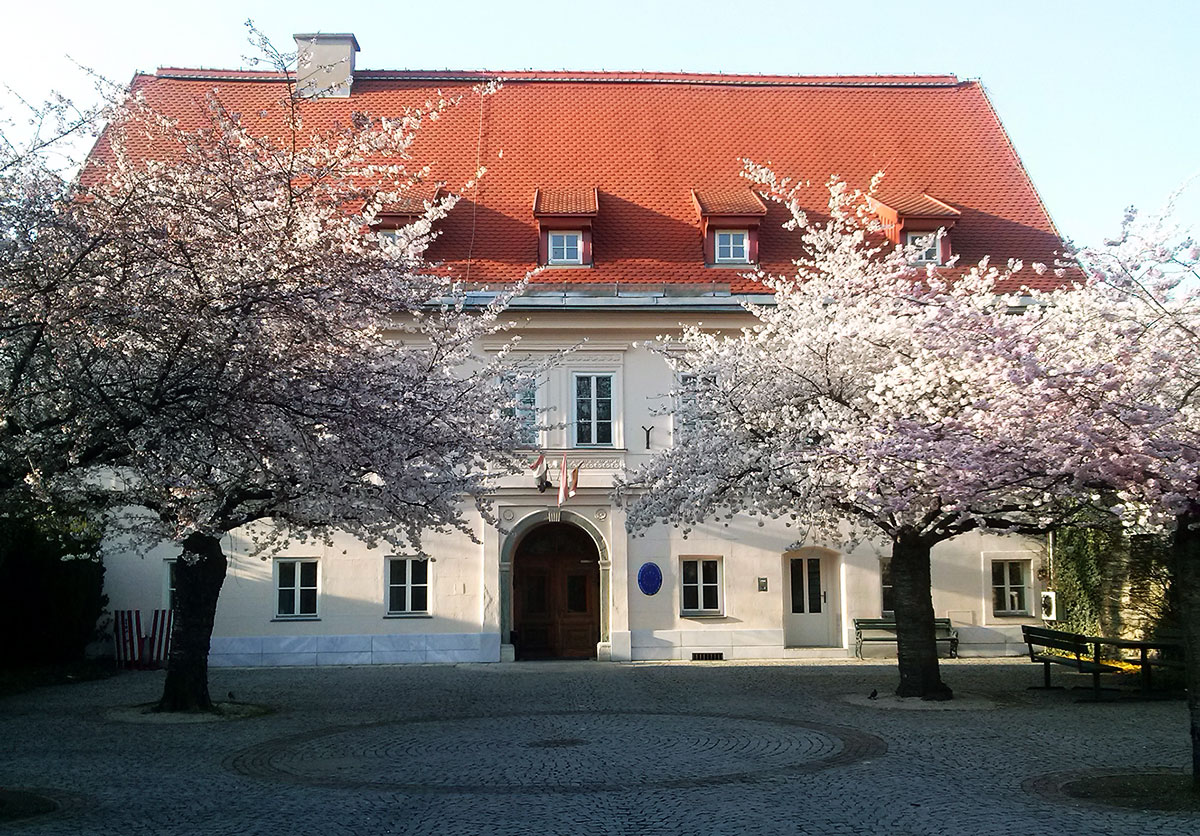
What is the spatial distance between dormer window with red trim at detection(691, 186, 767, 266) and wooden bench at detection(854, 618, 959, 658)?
8.24 meters

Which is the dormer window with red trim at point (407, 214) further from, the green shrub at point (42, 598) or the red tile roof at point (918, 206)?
the red tile roof at point (918, 206)

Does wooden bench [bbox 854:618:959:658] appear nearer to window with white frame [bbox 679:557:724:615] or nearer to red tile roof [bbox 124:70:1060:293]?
window with white frame [bbox 679:557:724:615]

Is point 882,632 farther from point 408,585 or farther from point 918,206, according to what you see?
Result: point 408,585

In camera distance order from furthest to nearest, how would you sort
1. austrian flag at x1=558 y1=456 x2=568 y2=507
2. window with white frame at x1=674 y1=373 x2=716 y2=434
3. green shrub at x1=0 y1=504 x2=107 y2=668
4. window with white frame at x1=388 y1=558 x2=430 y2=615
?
window with white frame at x1=388 y1=558 x2=430 y2=615 → austrian flag at x1=558 y1=456 x2=568 y2=507 → green shrub at x1=0 y1=504 x2=107 y2=668 → window with white frame at x1=674 y1=373 x2=716 y2=434

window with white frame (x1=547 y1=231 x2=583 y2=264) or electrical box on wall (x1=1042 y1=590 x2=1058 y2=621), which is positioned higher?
window with white frame (x1=547 y1=231 x2=583 y2=264)

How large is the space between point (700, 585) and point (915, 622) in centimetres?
929

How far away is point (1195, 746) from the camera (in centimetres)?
1014

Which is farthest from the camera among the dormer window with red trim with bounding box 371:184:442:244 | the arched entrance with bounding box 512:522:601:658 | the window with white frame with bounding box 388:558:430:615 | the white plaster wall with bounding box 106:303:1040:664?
the arched entrance with bounding box 512:522:601:658

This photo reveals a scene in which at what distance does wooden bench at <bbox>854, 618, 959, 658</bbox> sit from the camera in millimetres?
26500

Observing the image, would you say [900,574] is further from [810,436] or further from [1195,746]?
[1195,746]

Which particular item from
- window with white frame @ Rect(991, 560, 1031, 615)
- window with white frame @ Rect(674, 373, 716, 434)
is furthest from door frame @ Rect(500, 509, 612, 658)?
window with white frame @ Rect(991, 560, 1031, 615)

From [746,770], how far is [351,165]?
266 inches

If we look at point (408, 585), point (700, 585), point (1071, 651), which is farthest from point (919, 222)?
point (408, 585)

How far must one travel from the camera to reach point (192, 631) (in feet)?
57.1
